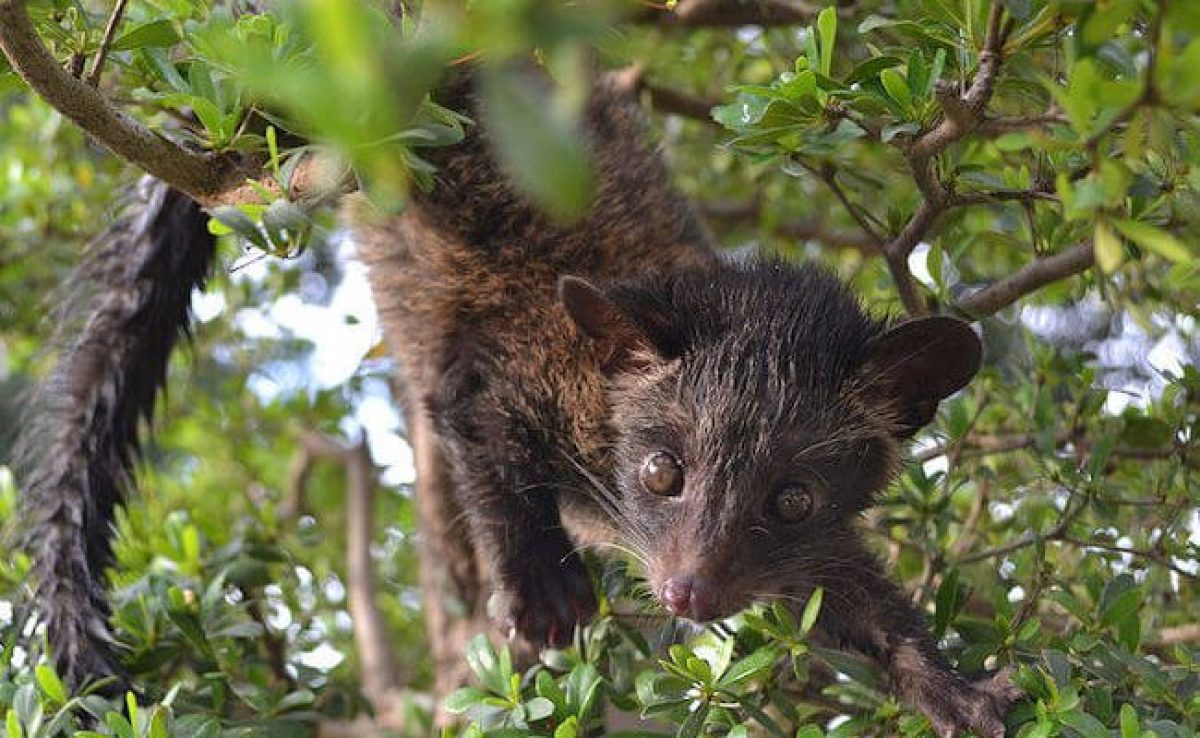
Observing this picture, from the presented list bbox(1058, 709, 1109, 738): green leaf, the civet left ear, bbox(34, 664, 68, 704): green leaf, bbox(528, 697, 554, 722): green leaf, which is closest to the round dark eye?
the civet left ear

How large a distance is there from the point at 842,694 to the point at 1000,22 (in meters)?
1.48

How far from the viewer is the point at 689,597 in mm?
2654

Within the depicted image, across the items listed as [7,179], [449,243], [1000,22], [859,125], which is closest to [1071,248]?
[859,125]

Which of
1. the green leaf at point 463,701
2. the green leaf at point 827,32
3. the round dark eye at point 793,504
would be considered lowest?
the round dark eye at point 793,504

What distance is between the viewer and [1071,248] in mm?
2756

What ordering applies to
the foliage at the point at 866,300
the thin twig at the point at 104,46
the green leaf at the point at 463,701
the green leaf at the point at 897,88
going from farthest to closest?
1. the green leaf at the point at 463,701
2. the green leaf at the point at 897,88
3. the thin twig at the point at 104,46
4. the foliage at the point at 866,300

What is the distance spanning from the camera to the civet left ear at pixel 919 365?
278 cm

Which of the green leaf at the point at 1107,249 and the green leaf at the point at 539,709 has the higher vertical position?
the green leaf at the point at 1107,249

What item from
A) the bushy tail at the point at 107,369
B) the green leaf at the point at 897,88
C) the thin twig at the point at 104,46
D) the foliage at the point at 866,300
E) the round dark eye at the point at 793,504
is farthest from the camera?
the bushy tail at the point at 107,369

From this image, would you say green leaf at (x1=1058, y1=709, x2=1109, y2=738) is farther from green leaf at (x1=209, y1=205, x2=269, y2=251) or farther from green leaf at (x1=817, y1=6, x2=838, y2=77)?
green leaf at (x1=209, y1=205, x2=269, y2=251)

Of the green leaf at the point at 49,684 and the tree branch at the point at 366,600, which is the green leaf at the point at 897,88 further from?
the tree branch at the point at 366,600

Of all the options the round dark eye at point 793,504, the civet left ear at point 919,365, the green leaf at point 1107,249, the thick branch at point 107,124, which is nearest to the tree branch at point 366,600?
the round dark eye at point 793,504

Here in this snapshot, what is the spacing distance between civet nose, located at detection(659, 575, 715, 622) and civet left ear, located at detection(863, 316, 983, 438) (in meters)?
0.68

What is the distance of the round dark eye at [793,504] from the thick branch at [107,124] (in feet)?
4.22
